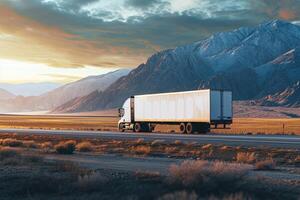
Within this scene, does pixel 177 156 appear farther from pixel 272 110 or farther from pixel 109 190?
pixel 272 110

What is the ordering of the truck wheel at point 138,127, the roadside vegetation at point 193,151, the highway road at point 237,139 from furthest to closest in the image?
the truck wheel at point 138,127
the highway road at point 237,139
the roadside vegetation at point 193,151

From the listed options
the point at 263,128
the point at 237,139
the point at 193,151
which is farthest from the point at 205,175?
the point at 263,128

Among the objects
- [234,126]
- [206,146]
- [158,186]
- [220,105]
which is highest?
[220,105]

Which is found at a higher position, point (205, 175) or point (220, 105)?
point (220, 105)

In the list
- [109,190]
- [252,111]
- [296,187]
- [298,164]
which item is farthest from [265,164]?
[252,111]

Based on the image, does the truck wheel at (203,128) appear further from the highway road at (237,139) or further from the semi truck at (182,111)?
the highway road at (237,139)

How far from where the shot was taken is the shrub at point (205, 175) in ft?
52.7

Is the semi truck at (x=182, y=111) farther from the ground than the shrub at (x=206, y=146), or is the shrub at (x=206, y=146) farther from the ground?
the semi truck at (x=182, y=111)

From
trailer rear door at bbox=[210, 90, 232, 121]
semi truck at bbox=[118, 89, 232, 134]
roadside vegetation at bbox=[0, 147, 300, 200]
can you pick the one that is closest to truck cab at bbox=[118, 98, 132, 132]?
semi truck at bbox=[118, 89, 232, 134]

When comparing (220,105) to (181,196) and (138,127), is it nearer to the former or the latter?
(138,127)

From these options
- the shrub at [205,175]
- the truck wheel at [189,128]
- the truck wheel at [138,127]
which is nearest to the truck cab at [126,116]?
the truck wheel at [138,127]

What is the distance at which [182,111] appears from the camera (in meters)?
55.1

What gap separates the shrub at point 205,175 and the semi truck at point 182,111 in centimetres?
3478

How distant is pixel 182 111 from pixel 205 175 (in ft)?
127
